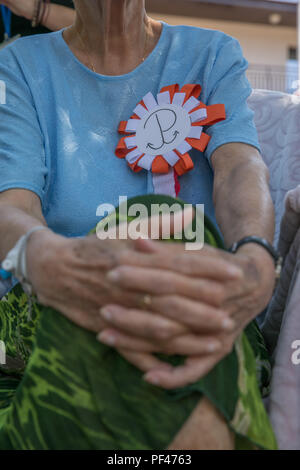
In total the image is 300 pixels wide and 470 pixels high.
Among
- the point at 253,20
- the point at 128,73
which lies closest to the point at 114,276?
the point at 128,73

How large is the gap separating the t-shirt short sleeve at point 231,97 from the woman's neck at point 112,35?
170mm

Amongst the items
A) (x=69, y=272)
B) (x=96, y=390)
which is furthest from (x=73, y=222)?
(x=96, y=390)

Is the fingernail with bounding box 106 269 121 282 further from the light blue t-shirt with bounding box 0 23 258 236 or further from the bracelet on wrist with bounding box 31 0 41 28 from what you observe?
the bracelet on wrist with bounding box 31 0 41 28

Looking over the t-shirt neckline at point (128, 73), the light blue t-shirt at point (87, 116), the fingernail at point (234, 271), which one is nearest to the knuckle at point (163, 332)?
the fingernail at point (234, 271)

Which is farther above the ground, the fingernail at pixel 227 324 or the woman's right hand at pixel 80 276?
the woman's right hand at pixel 80 276

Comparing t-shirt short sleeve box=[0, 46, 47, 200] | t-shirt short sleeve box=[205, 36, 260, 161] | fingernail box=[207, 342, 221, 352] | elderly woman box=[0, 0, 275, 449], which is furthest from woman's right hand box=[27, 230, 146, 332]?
t-shirt short sleeve box=[205, 36, 260, 161]

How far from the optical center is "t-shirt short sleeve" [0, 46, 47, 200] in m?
1.00

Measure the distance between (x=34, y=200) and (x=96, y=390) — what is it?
0.47 m

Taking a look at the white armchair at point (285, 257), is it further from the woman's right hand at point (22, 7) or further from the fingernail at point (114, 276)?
the woman's right hand at point (22, 7)

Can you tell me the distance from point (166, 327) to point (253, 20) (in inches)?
368

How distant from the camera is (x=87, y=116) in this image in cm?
113

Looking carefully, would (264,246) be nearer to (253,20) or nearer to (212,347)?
(212,347)

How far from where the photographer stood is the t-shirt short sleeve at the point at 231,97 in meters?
1.04
